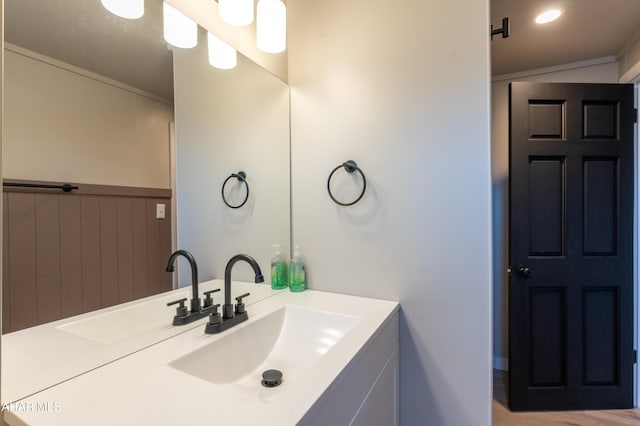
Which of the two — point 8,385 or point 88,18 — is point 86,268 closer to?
point 8,385

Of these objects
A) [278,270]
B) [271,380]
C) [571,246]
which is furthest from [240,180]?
[571,246]

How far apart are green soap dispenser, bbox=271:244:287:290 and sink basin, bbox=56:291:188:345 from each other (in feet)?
1.73

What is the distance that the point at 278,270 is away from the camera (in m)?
1.46

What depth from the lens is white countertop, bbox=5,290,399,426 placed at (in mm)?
562

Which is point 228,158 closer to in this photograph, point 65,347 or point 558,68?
point 65,347

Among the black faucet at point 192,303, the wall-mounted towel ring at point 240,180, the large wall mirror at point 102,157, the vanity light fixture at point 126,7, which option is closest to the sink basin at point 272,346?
the black faucet at point 192,303

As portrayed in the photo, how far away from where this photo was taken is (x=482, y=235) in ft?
3.69

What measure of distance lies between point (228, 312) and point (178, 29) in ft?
3.22

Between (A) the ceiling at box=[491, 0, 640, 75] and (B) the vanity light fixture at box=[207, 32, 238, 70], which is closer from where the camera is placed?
(B) the vanity light fixture at box=[207, 32, 238, 70]

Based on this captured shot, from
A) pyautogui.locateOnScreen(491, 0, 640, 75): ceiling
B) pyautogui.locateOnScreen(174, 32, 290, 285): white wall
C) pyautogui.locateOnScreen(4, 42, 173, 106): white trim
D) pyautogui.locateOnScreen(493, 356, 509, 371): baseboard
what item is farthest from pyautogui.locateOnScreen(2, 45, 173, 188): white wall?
pyautogui.locateOnScreen(493, 356, 509, 371): baseboard

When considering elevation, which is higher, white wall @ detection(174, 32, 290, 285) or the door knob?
white wall @ detection(174, 32, 290, 285)

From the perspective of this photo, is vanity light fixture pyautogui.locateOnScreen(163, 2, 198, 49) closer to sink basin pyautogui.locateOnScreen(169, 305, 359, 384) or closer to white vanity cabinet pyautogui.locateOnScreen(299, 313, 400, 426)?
sink basin pyautogui.locateOnScreen(169, 305, 359, 384)

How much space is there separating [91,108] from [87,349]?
62 centimetres

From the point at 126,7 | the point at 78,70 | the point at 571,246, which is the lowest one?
the point at 571,246
